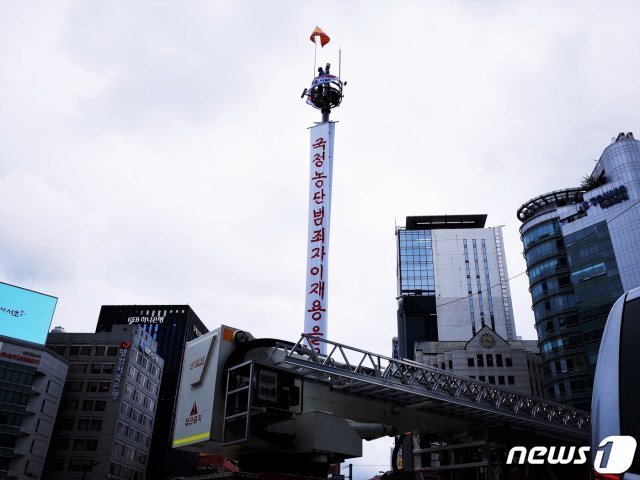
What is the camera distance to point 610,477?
4.92 metres

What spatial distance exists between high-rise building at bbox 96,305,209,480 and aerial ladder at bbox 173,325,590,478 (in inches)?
5474

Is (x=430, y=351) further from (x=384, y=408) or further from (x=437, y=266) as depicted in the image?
(x=384, y=408)

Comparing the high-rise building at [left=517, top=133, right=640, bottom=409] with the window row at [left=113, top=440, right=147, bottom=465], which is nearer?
the high-rise building at [left=517, top=133, right=640, bottom=409]

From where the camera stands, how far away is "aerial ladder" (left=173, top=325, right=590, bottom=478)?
20719 mm

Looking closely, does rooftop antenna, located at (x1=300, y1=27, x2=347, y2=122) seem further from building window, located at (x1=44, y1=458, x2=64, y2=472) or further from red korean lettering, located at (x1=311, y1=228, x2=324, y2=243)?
building window, located at (x1=44, y1=458, x2=64, y2=472)

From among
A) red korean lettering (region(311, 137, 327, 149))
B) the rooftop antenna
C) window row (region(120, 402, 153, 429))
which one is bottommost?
window row (region(120, 402, 153, 429))

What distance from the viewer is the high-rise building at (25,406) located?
2864 inches

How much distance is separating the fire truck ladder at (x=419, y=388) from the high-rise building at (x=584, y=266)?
44.8 metres

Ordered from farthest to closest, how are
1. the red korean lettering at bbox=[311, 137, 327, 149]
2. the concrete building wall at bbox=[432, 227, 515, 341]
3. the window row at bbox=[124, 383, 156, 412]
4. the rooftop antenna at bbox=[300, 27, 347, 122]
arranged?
the concrete building wall at bbox=[432, 227, 515, 341], the window row at bbox=[124, 383, 156, 412], the rooftop antenna at bbox=[300, 27, 347, 122], the red korean lettering at bbox=[311, 137, 327, 149]

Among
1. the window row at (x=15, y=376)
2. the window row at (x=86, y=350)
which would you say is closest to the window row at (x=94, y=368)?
the window row at (x=86, y=350)

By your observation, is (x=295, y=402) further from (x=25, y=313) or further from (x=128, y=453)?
(x=128, y=453)

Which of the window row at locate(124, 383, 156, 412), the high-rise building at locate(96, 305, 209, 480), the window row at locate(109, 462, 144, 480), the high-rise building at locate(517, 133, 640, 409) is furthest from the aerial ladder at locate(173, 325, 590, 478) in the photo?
the high-rise building at locate(96, 305, 209, 480)

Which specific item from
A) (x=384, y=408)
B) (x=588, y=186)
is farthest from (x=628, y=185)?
(x=384, y=408)

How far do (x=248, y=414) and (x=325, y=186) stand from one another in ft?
83.6
